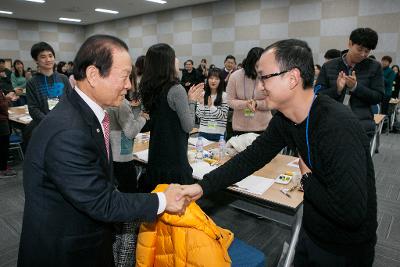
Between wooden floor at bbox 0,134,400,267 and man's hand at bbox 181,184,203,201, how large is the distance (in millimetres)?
1166

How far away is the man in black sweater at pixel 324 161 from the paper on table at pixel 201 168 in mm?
969

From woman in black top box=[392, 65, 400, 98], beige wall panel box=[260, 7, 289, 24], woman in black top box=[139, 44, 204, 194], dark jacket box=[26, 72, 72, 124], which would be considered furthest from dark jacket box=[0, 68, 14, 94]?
woman in black top box=[392, 65, 400, 98]

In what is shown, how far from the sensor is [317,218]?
1.22 metres

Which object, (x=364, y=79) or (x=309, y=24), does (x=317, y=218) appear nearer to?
(x=364, y=79)

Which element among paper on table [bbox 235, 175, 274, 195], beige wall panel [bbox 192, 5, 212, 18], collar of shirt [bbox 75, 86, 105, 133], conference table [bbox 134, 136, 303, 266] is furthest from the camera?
→ beige wall panel [bbox 192, 5, 212, 18]

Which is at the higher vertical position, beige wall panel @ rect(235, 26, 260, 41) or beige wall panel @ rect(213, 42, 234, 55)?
beige wall panel @ rect(235, 26, 260, 41)

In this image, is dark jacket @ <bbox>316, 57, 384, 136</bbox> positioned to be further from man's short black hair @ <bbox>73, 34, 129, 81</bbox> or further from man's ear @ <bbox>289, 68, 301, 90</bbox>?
man's short black hair @ <bbox>73, 34, 129, 81</bbox>

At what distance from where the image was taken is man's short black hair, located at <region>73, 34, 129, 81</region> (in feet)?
3.53

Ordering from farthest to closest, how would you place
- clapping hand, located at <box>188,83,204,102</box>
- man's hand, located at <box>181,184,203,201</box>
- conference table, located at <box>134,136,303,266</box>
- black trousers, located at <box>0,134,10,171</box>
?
black trousers, located at <box>0,134,10,171</box> → clapping hand, located at <box>188,83,204,102</box> → conference table, located at <box>134,136,303,266</box> → man's hand, located at <box>181,184,203,201</box>

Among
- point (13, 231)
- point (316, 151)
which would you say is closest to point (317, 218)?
point (316, 151)

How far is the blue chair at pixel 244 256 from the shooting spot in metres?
1.54

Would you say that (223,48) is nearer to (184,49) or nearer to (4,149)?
(184,49)

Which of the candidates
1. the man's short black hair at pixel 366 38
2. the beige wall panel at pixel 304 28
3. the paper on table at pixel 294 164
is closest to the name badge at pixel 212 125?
the paper on table at pixel 294 164

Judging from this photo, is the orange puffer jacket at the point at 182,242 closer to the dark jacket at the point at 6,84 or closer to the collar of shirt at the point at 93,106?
the collar of shirt at the point at 93,106
